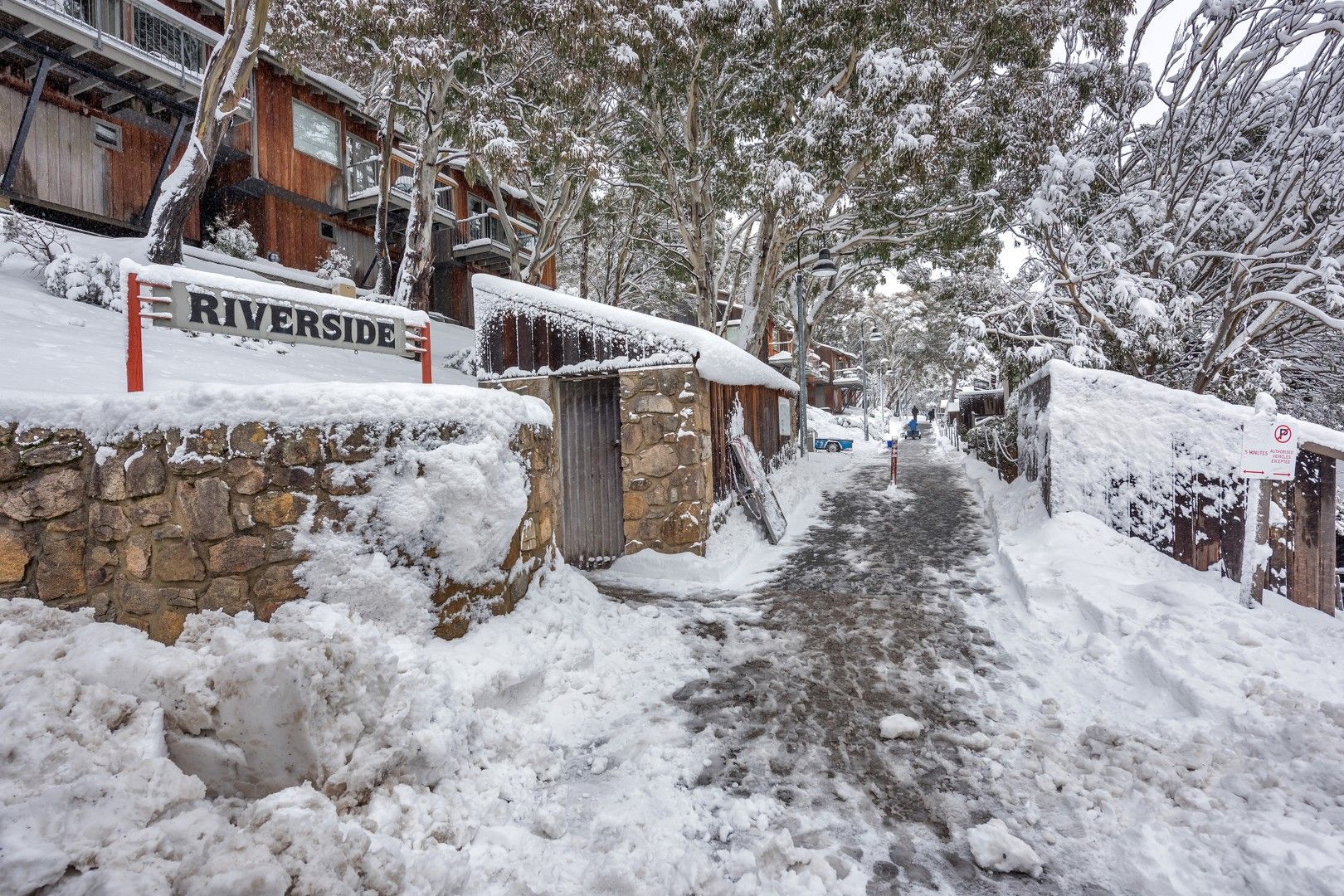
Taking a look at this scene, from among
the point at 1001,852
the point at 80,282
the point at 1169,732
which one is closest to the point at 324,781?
the point at 1001,852

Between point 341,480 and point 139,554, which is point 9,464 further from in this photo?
point 341,480

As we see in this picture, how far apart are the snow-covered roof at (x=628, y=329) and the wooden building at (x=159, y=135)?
888 centimetres

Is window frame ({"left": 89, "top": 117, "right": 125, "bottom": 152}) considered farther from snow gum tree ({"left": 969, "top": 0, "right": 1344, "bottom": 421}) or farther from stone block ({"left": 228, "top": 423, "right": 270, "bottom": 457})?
snow gum tree ({"left": 969, "top": 0, "right": 1344, "bottom": 421})

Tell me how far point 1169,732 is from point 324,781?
4474mm

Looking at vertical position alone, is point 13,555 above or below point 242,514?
below

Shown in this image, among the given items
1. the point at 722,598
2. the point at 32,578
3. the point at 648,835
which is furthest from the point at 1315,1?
the point at 32,578

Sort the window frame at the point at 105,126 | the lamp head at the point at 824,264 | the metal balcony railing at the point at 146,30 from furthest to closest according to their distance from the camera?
the window frame at the point at 105,126
the lamp head at the point at 824,264
the metal balcony railing at the point at 146,30

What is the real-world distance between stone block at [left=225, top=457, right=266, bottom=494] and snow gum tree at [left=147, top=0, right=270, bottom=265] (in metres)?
8.61

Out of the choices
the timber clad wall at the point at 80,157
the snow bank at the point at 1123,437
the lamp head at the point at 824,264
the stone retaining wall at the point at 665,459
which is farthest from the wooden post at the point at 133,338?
the timber clad wall at the point at 80,157

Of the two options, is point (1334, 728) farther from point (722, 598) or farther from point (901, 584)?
point (722, 598)

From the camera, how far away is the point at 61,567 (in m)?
3.23

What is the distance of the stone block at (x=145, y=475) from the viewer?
10.8 ft

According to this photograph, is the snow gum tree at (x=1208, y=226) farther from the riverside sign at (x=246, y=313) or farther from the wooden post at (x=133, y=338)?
the wooden post at (x=133, y=338)

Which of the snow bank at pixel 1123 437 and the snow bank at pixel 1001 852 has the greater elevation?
the snow bank at pixel 1123 437
